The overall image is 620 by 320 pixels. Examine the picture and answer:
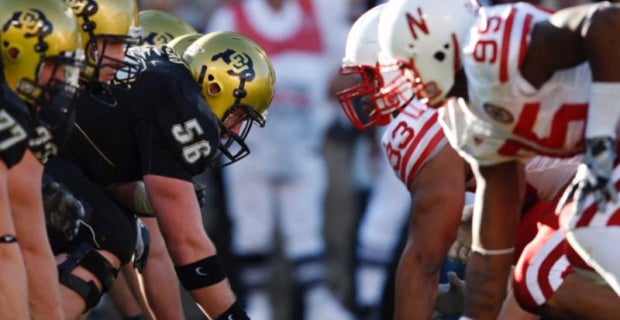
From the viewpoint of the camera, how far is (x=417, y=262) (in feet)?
22.3

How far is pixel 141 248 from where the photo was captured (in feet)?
22.8

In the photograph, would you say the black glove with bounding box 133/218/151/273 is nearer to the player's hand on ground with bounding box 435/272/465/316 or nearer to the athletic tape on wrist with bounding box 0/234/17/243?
the player's hand on ground with bounding box 435/272/465/316

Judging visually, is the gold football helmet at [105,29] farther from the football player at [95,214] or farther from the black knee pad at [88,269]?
the black knee pad at [88,269]

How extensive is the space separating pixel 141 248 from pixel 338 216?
2403 millimetres

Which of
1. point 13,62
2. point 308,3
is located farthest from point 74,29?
point 308,3

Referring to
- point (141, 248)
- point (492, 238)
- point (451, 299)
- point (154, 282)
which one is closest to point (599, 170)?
point (492, 238)

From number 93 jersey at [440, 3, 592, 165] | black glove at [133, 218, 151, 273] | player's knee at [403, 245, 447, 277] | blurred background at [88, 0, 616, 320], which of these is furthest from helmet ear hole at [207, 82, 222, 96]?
blurred background at [88, 0, 616, 320]

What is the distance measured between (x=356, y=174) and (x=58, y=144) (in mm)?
3457

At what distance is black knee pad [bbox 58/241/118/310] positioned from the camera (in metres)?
6.38

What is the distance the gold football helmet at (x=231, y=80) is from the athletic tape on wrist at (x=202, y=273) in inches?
24.4

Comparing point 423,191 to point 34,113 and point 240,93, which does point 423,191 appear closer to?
point 240,93

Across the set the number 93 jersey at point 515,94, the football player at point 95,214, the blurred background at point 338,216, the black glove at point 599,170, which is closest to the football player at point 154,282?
the football player at point 95,214

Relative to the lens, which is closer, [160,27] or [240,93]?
[240,93]

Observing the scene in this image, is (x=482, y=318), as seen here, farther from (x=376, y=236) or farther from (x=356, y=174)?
(x=356, y=174)
